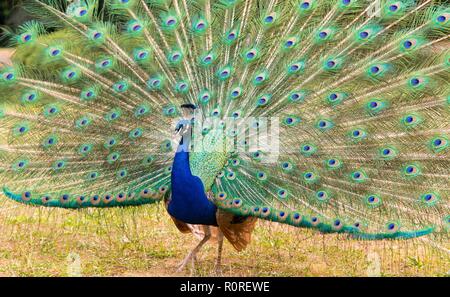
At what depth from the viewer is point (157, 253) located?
4.83 m

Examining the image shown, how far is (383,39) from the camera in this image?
13.0 ft

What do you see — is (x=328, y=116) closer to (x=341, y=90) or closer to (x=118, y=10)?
(x=341, y=90)

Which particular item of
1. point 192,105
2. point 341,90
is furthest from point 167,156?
point 341,90

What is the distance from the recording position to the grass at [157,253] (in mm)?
4434

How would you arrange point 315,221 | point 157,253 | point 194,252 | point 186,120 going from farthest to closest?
point 157,253 < point 194,252 < point 186,120 < point 315,221

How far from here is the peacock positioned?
3842 millimetres

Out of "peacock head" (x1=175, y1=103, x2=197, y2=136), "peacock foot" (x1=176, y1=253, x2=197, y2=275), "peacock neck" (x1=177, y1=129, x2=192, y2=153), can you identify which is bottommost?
"peacock foot" (x1=176, y1=253, x2=197, y2=275)

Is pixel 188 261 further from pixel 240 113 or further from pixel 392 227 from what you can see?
pixel 392 227

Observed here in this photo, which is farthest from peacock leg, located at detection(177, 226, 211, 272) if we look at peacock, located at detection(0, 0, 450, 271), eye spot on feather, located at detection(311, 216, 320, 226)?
eye spot on feather, located at detection(311, 216, 320, 226)

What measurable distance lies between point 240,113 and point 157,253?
1382mm

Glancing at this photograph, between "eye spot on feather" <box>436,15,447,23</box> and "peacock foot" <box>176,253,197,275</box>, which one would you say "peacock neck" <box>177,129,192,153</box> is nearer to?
"peacock foot" <box>176,253,197,275</box>

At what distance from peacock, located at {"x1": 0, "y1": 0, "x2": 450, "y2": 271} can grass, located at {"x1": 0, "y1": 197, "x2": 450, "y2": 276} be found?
0.38 m

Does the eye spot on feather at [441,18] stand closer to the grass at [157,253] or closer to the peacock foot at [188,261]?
the grass at [157,253]

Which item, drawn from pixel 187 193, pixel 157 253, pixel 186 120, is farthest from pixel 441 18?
pixel 157 253
